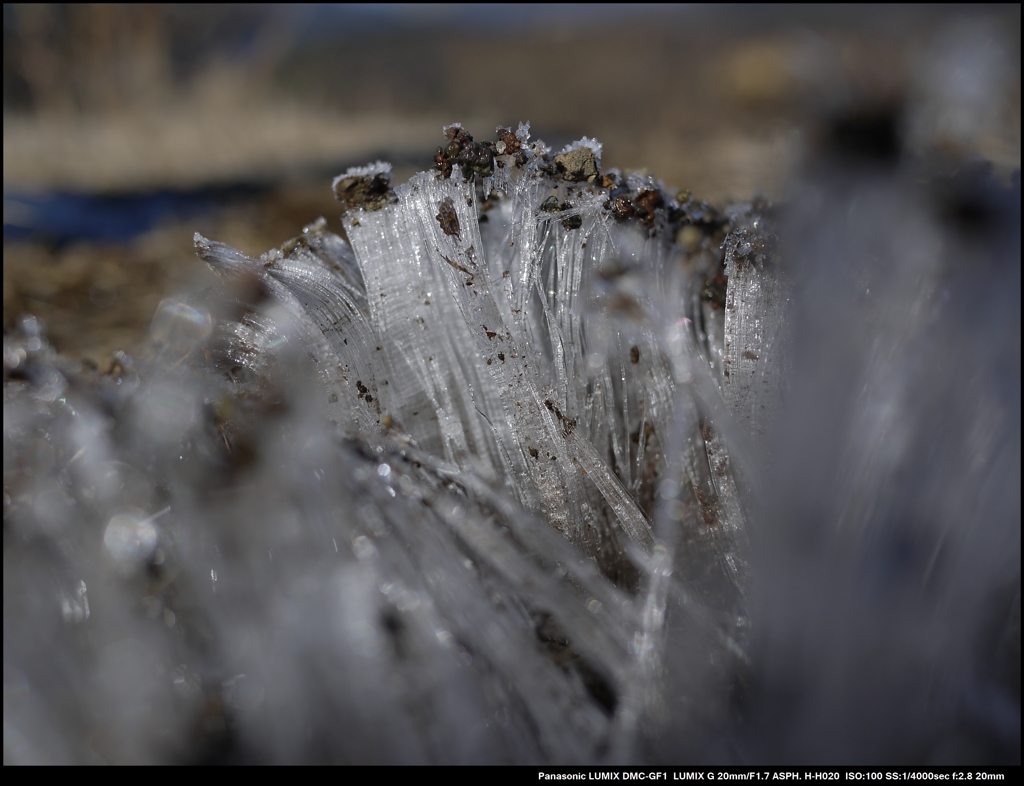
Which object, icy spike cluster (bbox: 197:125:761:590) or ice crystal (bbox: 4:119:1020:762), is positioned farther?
icy spike cluster (bbox: 197:125:761:590)

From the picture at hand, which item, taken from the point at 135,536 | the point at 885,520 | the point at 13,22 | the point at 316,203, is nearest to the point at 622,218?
the point at 885,520

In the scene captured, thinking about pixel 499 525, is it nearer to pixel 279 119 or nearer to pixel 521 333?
pixel 521 333

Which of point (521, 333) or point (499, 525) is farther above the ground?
point (521, 333)

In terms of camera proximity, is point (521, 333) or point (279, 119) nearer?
point (521, 333)

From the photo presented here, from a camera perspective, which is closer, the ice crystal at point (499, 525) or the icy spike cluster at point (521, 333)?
the ice crystal at point (499, 525)

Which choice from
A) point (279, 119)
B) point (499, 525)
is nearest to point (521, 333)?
point (499, 525)

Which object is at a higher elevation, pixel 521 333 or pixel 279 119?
pixel 279 119

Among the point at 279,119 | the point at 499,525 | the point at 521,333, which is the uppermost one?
the point at 279,119

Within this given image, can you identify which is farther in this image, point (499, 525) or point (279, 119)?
point (279, 119)
